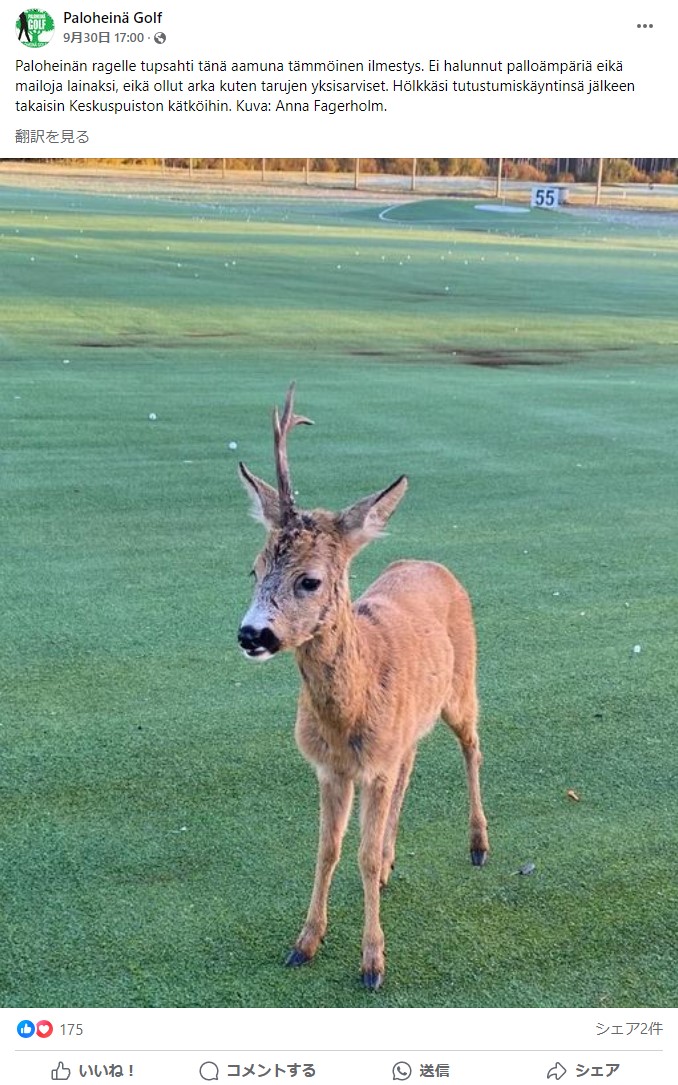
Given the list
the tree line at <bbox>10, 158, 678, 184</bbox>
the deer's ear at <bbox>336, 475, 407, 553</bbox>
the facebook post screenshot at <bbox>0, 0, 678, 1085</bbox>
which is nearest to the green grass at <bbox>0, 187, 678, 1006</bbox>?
the facebook post screenshot at <bbox>0, 0, 678, 1085</bbox>

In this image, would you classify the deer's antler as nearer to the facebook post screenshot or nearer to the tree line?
the facebook post screenshot

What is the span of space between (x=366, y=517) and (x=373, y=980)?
161cm

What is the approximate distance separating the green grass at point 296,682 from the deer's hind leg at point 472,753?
0.08 metres

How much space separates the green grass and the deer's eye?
1372mm

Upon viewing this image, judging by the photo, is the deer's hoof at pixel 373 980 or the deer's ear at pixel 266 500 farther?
the deer's hoof at pixel 373 980

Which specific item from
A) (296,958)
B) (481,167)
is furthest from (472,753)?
(481,167)

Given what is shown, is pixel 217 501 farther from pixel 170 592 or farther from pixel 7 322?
pixel 7 322

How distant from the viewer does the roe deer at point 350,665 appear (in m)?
4.00

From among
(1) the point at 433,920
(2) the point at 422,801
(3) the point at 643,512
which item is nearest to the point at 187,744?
(2) the point at 422,801

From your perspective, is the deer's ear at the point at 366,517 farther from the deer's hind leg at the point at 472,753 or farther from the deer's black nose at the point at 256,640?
the deer's hind leg at the point at 472,753

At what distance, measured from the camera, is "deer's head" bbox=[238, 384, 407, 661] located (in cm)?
394
